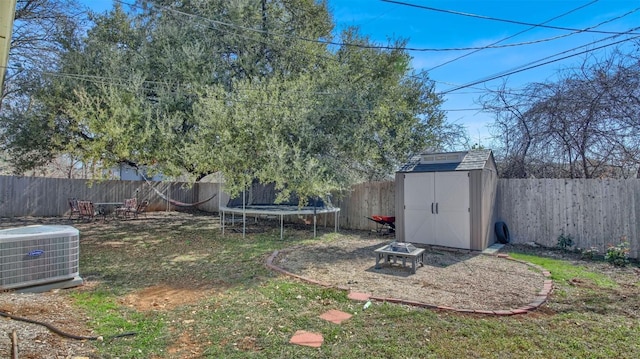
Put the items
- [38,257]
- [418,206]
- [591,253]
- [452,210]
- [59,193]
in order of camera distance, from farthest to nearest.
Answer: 1. [59,193]
2. [418,206]
3. [452,210]
4. [591,253]
5. [38,257]

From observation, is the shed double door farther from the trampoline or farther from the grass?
the trampoline

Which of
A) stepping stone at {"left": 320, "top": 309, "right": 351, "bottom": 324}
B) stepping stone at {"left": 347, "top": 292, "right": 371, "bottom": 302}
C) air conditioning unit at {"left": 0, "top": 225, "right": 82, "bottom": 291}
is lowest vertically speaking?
stepping stone at {"left": 320, "top": 309, "right": 351, "bottom": 324}

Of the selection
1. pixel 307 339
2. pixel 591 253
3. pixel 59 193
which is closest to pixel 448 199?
pixel 591 253

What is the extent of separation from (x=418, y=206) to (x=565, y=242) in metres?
3.04

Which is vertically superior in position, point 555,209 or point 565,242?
point 555,209

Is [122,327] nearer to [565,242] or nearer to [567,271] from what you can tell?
[567,271]

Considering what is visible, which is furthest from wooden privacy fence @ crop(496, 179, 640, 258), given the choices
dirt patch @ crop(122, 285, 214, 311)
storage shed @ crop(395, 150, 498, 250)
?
dirt patch @ crop(122, 285, 214, 311)

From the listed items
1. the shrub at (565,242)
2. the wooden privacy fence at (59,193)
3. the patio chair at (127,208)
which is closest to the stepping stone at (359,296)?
the shrub at (565,242)

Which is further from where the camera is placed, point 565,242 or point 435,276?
point 565,242

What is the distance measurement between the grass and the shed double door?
6.10 feet

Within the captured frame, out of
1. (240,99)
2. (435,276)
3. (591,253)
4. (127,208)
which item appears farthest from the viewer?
(127,208)

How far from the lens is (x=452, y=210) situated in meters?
7.20

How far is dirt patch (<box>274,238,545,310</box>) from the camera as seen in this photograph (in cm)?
415

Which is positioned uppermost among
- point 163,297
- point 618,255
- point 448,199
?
point 448,199
